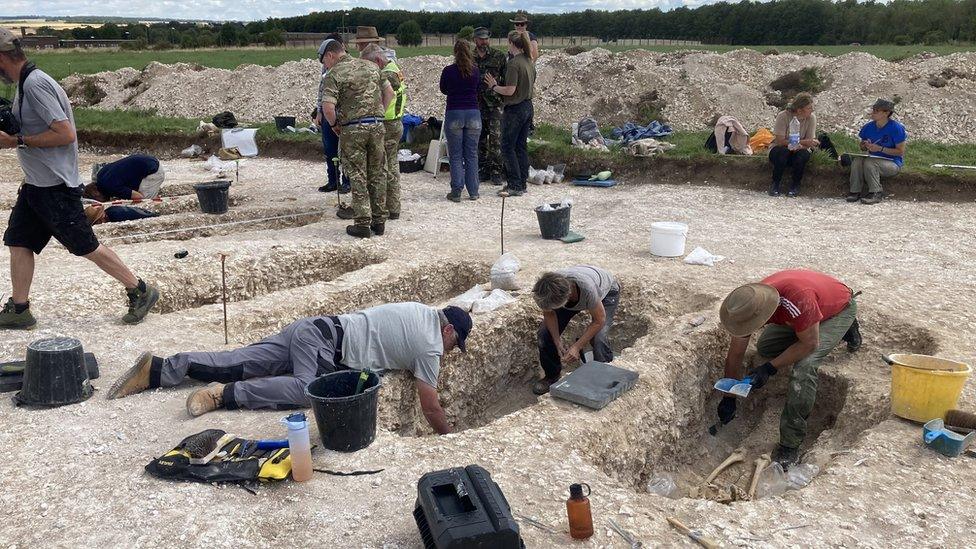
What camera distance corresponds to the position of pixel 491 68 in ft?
34.5

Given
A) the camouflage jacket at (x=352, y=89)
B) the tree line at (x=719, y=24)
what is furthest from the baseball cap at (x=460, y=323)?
the tree line at (x=719, y=24)

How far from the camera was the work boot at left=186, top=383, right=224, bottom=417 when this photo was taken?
447cm

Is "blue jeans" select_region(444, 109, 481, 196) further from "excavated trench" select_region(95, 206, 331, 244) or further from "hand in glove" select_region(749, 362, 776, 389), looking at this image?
"hand in glove" select_region(749, 362, 776, 389)

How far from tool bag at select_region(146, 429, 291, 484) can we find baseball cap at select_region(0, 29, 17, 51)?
3019 millimetres

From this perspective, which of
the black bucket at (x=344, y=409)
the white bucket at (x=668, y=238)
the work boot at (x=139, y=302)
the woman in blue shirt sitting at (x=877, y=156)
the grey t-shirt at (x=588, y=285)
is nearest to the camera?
the black bucket at (x=344, y=409)

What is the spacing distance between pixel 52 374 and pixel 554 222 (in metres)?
5.42

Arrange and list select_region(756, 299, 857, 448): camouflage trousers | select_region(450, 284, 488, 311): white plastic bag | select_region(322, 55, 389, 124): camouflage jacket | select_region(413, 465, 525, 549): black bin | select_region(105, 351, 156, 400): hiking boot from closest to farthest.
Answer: select_region(413, 465, 525, 549): black bin, select_region(105, 351, 156, 400): hiking boot, select_region(756, 299, 857, 448): camouflage trousers, select_region(450, 284, 488, 311): white plastic bag, select_region(322, 55, 389, 124): camouflage jacket

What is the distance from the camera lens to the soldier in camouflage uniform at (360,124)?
816cm

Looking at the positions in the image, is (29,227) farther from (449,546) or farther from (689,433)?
(689,433)

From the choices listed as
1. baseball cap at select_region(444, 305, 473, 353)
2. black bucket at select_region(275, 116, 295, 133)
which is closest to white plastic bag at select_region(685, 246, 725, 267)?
baseball cap at select_region(444, 305, 473, 353)

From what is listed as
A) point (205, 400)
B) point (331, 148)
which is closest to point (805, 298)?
point (205, 400)

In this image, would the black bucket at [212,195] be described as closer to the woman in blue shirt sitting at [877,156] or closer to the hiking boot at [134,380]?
the hiking boot at [134,380]

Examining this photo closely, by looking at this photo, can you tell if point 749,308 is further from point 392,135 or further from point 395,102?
point 395,102

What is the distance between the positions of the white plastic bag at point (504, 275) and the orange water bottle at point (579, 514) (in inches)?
149
